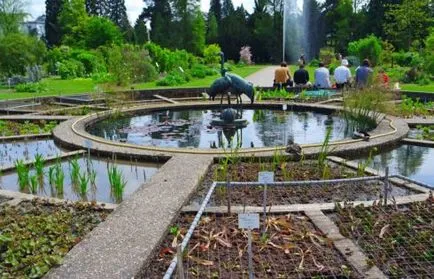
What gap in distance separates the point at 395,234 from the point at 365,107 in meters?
5.81

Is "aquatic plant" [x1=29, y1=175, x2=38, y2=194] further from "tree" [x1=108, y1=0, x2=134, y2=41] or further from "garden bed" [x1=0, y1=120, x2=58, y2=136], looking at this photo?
"tree" [x1=108, y1=0, x2=134, y2=41]

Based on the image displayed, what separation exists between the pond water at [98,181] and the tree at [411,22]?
31296 millimetres

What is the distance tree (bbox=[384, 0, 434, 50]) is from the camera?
111 feet

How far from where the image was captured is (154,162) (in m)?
7.47

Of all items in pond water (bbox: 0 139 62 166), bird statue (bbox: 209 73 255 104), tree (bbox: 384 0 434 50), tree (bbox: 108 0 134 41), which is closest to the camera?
pond water (bbox: 0 139 62 166)

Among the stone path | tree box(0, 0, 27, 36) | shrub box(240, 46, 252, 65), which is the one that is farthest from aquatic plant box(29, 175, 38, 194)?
shrub box(240, 46, 252, 65)

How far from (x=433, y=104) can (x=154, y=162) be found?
9.44 meters

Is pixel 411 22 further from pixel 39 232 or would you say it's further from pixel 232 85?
pixel 39 232

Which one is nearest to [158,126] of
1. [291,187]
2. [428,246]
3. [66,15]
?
[291,187]

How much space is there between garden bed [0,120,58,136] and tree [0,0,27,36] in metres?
33.3

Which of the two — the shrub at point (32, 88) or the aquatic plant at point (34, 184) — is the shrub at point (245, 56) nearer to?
the shrub at point (32, 88)

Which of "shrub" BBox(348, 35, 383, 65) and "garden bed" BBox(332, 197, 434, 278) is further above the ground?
"shrub" BBox(348, 35, 383, 65)

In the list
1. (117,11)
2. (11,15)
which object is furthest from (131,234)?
(117,11)

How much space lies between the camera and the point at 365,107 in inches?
380
